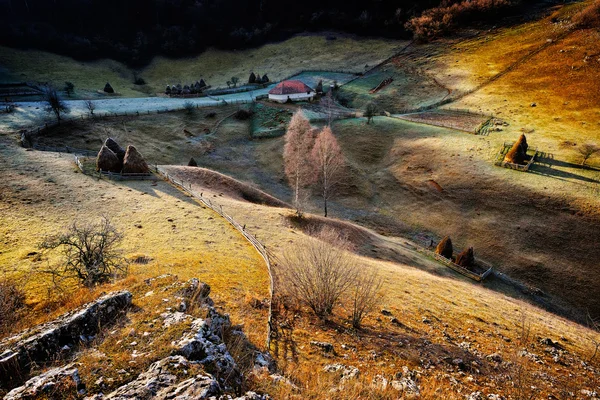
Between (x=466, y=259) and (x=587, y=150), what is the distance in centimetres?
2689

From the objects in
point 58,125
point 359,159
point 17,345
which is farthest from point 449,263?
point 58,125

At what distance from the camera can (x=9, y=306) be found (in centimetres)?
1209

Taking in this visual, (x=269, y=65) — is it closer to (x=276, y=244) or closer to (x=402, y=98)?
(x=402, y=98)

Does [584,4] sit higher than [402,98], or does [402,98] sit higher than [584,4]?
[584,4]

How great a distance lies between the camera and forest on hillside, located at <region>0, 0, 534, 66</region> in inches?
3856

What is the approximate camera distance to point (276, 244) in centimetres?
2652

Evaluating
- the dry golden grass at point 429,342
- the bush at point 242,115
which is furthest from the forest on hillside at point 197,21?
the dry golden grass at point 429,342

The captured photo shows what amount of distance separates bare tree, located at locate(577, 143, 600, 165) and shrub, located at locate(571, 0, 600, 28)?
49099mm

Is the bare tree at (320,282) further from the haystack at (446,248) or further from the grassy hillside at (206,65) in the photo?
the grassy hillside at (206,65)

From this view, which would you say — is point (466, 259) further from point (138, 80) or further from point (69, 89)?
point (138, 80)

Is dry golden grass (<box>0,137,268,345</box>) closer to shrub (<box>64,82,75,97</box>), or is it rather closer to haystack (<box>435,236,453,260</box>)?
haystack (<box>435,236,453,260</box>)

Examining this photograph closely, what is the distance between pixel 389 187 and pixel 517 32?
73.2 meters

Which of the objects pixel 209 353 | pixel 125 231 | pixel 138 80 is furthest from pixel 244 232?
pixel 138 80

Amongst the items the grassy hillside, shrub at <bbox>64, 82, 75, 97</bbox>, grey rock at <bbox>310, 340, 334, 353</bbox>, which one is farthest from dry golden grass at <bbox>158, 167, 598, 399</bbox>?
the grassy hillside
